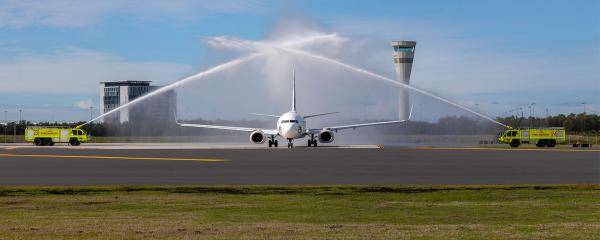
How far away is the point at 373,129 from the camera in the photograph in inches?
5694

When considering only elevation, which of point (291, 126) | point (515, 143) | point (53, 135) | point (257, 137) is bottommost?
point (515, 143)

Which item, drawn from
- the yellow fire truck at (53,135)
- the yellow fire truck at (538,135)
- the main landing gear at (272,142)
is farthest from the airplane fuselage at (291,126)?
the yellow fire truck at (53,135)

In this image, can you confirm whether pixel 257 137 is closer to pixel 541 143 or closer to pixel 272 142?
pixel 272 142

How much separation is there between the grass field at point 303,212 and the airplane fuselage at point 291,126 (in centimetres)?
5777

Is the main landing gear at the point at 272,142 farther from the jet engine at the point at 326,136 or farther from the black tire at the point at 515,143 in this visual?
the black tire at the point at 515,143

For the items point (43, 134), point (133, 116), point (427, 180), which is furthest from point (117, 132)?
point (427, 180)

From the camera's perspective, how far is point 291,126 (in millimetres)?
84688

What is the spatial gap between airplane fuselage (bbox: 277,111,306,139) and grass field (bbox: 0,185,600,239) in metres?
57.8

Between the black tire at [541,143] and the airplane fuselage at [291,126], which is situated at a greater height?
the airplane fuselage at [291,126]

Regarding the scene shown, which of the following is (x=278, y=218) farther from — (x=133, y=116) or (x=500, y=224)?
(x=133, y=116)

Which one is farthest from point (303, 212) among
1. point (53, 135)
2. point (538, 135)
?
point (53, 135)

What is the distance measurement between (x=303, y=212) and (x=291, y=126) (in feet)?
215

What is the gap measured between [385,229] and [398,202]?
20.3ft

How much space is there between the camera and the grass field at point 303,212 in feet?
49.3
